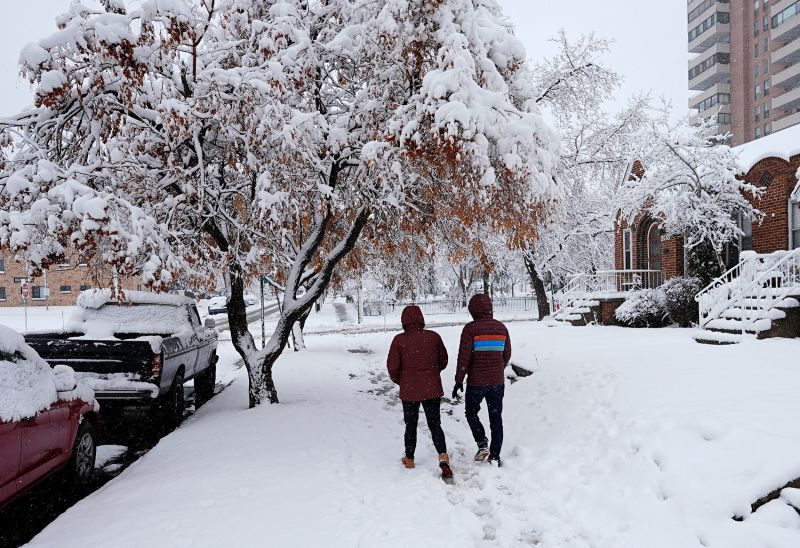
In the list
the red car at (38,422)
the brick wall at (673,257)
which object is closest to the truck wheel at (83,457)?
the red car at (38,422)

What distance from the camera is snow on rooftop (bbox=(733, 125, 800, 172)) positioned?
14484mm

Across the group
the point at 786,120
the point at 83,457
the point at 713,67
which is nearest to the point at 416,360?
the point at 83,457

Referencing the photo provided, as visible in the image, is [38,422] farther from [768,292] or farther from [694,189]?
[694,189]

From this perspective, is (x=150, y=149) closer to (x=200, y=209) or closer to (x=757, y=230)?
(x=200, y=209)

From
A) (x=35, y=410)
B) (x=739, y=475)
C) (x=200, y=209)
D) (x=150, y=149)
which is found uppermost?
(x=150, y=149)

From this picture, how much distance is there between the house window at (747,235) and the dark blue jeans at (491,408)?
14155 mm

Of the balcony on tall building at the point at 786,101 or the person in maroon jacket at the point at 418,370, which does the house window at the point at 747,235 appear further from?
the balcony on tall building at the point at 786,101

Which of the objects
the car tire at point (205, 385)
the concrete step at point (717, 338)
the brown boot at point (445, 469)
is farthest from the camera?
the car tire at point (205, 385)

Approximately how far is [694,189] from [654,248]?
5.33 m

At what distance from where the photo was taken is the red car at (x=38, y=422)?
4.40 metres

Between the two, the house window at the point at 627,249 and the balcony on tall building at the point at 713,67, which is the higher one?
the balcony on tall building at the point at 713,67

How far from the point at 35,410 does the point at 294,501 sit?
102 inches

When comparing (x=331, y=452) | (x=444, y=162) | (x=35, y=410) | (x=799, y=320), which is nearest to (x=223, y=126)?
(x=444, y=162)

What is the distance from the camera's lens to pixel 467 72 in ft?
18.5
